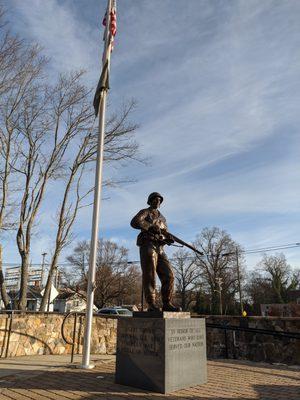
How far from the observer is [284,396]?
5.43 meters

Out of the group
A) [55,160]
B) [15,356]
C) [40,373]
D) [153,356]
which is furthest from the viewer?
[55,160]

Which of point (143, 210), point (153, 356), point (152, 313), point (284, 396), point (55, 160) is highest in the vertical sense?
point (55, 160)

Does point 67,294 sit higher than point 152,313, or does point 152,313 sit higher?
point 67,294

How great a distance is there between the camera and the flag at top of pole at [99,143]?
321 inches

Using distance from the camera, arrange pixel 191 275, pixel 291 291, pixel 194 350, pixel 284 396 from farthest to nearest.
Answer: pixel 191 275 → pixel 291 291 → pixel 194 350 → pixel 284 396

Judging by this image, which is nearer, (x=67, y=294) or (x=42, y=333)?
(x=42, y=333)

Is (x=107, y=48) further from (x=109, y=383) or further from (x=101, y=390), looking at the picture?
(x=101, y=390)

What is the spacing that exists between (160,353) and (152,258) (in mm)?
1534

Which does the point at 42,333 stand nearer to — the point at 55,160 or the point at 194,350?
the point at 194,350

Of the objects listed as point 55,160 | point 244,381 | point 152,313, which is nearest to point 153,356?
point 152,313

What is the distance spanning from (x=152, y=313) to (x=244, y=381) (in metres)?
2.02

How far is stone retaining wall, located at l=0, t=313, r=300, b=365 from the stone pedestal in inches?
159

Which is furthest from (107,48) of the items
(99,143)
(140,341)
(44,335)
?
(44,335)

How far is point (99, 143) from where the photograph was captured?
9.27m
